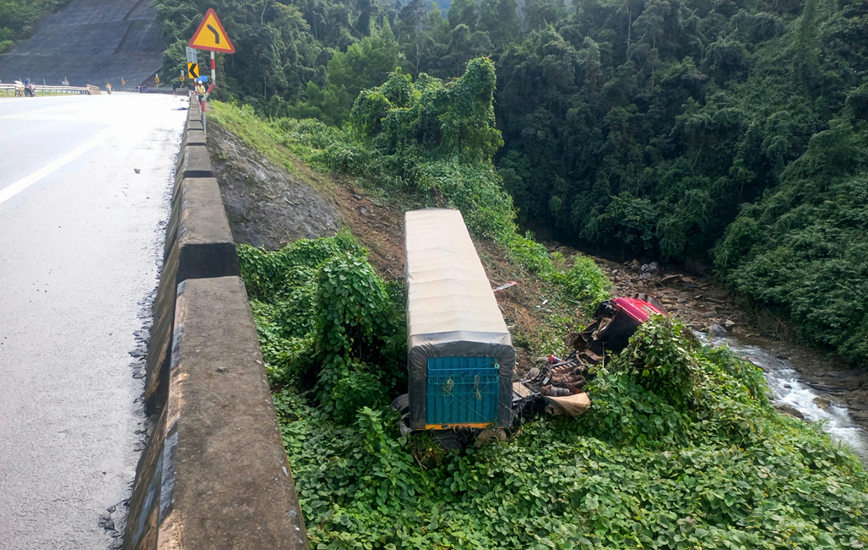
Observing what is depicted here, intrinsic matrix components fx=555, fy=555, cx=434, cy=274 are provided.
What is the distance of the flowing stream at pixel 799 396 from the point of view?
35.3 feet

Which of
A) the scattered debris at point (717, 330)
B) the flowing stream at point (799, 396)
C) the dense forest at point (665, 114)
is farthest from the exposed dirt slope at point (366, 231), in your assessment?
the dense forest at point (665, 114)

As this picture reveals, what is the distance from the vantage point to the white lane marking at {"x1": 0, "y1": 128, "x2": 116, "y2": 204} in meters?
5.55

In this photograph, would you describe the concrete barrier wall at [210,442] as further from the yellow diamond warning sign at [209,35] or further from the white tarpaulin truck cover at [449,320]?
the yellow diamond warning sign at [209,35]

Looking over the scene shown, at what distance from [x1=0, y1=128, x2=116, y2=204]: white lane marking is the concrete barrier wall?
155 inches

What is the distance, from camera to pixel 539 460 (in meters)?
5.10

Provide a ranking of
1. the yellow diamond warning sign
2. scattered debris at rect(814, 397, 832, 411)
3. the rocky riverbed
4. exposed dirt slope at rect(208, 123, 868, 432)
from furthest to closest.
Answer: scattered debris at rect(814, 397, 832, 411) → the rocky riverbed → exposed dirt slope at rect(208, 123, 868, 432) → the yellow diamond warning sign

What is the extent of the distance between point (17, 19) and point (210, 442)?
54.7m

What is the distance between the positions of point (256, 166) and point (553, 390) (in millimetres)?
5711

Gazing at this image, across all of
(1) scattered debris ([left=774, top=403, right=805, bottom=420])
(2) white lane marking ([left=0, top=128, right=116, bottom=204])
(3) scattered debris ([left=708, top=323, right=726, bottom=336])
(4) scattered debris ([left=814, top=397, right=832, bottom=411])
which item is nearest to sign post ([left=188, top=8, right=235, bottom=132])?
(2) white lane marking ([left=0, top=128, right=116, bottom=204])

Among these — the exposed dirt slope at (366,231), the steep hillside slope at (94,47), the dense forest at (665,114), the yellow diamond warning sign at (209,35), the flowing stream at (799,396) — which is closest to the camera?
the yellow diamond warning sign at (209,35)

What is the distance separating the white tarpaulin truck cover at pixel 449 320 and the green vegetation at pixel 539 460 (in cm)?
33

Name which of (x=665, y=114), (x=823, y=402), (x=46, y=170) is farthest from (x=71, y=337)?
(x=665, y=114)

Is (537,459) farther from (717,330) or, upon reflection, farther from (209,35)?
(717,330)

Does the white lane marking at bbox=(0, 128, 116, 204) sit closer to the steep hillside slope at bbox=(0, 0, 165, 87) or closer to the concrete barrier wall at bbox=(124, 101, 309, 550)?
the concrete barrier wall at bbox=(124, 101, 309, 550)
